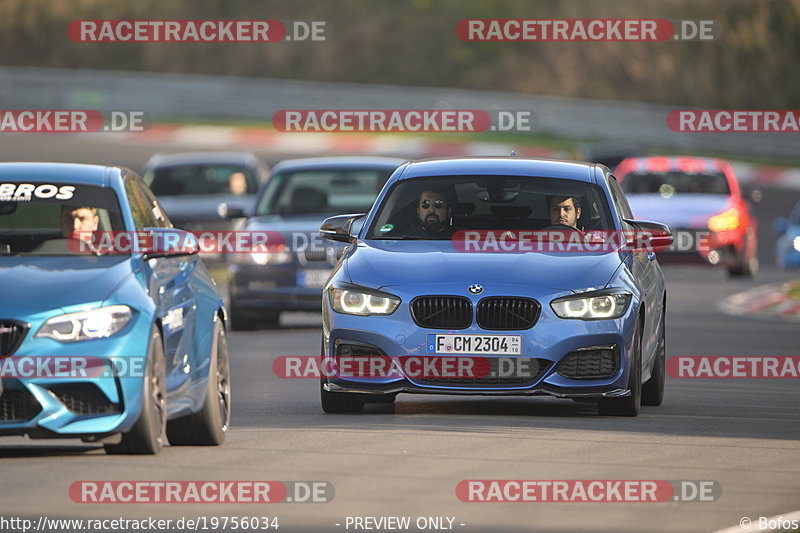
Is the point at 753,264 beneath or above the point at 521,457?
beneath

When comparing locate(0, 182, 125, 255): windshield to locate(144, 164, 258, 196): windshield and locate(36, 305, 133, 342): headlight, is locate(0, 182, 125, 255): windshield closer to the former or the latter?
locate(36, 305, 133, 342): headlight

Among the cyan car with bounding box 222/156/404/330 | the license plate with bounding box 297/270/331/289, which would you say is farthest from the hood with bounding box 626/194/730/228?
the license plate with bounding box 297/270/331/289

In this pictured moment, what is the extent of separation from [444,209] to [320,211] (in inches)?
321

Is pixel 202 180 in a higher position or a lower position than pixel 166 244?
lower

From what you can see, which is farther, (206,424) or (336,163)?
(336,163)

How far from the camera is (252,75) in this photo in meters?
74.2

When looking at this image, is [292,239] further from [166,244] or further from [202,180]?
[166,244]

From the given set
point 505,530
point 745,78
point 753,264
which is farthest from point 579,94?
point 505,530

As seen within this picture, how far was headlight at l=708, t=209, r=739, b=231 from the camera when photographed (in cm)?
2919

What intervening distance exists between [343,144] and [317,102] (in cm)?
316

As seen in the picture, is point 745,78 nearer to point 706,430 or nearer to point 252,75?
point 252,75

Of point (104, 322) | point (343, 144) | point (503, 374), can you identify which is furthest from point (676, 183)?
point (343, 144)

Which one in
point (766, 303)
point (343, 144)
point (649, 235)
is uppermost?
point (649, 235)

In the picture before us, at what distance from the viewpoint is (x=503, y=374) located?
12.3 m
